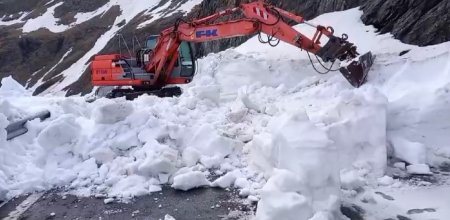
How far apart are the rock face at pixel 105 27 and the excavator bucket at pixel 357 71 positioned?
1.91 m

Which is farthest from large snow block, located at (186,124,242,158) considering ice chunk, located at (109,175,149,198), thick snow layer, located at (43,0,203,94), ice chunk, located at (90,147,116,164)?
thick snow layer, located at (43,0,203,94)

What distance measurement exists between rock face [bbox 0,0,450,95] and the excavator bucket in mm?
1914

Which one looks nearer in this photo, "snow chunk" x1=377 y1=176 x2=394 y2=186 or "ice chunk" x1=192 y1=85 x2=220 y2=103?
"snow chunk" x1=377 y1=176 x2=394 y2=186

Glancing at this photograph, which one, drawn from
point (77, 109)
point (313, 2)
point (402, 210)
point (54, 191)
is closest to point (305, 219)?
point (402, 210)

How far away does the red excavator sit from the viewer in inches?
402

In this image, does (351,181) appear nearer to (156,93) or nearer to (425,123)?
(425,123)

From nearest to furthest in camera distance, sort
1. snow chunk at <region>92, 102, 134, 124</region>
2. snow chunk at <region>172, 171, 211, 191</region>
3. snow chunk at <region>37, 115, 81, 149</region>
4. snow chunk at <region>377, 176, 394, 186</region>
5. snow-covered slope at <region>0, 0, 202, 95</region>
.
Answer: snow chunk at <region>377, 176, 394, 186</region>, snow chunk at <region>172, 171, 211, 191</region>, snow chunk at <region>37, 115, 81, 149</region>, snow chunk at <region>92, 102, 134, 124</region>, snow-covered slope at <region>0, 0, 202, 95</region>

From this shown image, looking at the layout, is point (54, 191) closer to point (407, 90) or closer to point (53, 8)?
point (407, 90)

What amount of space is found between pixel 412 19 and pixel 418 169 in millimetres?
5999

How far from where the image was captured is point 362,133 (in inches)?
262

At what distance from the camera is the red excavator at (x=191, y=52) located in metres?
10.2

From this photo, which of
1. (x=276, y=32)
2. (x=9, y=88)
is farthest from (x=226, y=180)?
(x=9, y=88)

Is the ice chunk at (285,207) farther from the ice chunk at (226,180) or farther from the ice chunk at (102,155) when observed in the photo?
the ice chunk at (102,155)

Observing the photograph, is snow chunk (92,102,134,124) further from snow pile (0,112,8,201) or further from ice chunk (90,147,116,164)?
snow pile (0,112,8,201)
